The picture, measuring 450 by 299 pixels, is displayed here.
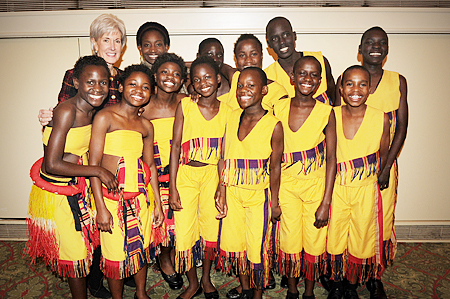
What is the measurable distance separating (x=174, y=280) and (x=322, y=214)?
132cm

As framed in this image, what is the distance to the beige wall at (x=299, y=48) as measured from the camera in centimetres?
297

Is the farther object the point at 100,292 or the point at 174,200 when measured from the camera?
the point at 100,292

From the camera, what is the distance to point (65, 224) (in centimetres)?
190

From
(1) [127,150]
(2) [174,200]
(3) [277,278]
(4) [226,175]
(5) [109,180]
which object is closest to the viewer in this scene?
(5) [109,180]

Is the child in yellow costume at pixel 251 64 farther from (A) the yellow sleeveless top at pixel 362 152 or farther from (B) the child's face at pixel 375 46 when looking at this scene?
(B) the child's face at pixel 375 46

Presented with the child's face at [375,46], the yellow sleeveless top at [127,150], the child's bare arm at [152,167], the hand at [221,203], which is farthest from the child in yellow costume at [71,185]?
the child's face at [375,46]

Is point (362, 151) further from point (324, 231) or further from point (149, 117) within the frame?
point (149, 117)

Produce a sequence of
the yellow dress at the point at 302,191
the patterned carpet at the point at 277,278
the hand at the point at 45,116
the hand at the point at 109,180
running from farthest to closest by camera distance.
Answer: the patterned carpet at the point at 277,278 < the yellow dress at the point at 302,191 < the hand at the point at 45,116 < the hand at the point at 109,180

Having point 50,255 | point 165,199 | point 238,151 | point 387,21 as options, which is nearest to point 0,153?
point 50,255

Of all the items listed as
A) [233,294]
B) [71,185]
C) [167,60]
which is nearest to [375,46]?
[167,60]

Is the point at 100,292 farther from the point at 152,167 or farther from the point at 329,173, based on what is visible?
the point at 329,173

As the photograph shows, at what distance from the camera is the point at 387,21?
2953mm

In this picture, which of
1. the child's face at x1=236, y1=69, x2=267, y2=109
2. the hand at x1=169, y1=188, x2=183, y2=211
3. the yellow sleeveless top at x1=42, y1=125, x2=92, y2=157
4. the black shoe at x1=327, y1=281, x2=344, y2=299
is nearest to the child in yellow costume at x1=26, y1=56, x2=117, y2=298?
the yellow sleeveless top at x1=42, y1=125, x2=92, y2=157

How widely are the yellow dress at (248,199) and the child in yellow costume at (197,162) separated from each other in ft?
0.38
